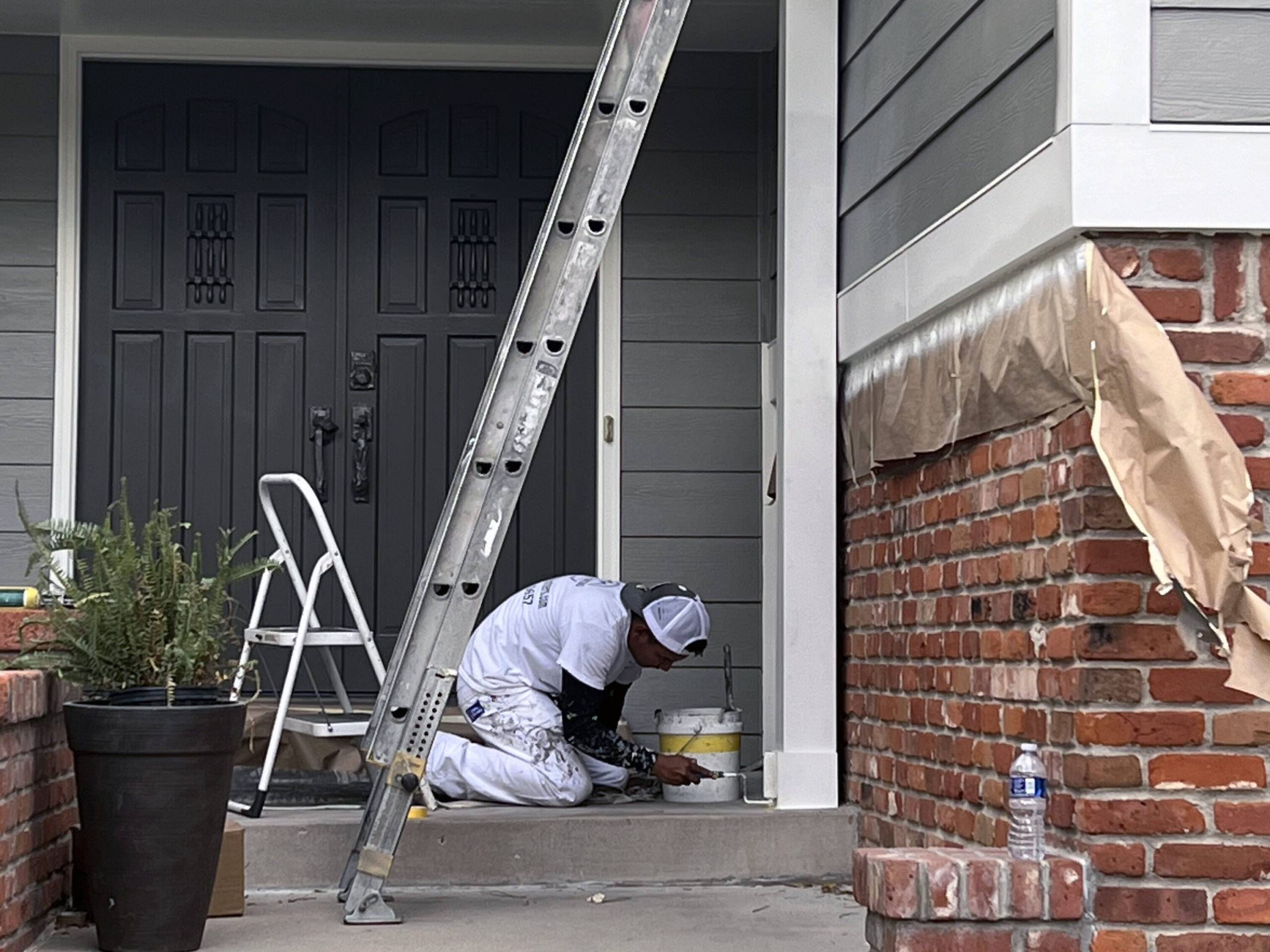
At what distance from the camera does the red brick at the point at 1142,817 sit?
10.6 ft

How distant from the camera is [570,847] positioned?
15.7 feet

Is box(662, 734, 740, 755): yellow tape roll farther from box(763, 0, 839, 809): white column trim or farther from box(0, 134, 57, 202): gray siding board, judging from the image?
box(0, 134, 57, 202): gray siding board

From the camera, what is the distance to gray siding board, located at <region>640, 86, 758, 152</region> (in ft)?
21.0

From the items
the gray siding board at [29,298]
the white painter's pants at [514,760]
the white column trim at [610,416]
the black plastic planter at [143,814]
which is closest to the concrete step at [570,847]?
the white painter's pants at [514,760]

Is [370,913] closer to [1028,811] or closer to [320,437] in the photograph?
[1028,811]

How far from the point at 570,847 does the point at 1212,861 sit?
6.80ft

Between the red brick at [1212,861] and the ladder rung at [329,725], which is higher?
the ladder rung at [329,725]

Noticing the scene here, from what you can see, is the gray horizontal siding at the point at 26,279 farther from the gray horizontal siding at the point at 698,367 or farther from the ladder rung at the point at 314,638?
the gray horizontal siding at the point at 698,367

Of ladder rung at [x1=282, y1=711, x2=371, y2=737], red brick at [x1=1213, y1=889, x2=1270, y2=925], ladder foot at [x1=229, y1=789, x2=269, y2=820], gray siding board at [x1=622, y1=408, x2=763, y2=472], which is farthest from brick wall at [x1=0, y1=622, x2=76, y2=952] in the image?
gray siding board at [x1=622, y1=408, x2=763, y2=472]

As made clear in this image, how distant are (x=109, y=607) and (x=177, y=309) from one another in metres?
2.65

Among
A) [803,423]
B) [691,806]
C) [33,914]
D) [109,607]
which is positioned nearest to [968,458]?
[803,423]

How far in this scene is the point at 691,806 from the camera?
5223mm

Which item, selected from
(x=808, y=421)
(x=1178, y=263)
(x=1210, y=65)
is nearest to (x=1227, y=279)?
(x=1178, y=263)

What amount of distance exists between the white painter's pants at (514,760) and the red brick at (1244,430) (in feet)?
8.44
